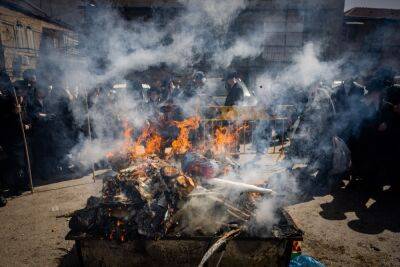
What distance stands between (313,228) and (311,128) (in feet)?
8.87

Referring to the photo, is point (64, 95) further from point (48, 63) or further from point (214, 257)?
point (48, 63)

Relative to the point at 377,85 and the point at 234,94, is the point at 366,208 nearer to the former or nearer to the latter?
the point at 377,85

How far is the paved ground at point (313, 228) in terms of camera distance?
14.8 ft

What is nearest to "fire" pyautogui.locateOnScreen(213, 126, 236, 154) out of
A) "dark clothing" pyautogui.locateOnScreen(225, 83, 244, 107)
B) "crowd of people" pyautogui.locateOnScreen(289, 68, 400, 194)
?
"dark clothing" pyautogui.locateOnScreen(225, 83, 244, 107)

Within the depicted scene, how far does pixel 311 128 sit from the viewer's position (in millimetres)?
7117

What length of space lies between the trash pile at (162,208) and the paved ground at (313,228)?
3.66 feet

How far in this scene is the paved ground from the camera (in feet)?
14.8

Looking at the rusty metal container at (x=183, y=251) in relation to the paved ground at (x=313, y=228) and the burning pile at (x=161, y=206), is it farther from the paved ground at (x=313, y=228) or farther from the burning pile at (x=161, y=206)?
the paved ground at (x=313, y=228)

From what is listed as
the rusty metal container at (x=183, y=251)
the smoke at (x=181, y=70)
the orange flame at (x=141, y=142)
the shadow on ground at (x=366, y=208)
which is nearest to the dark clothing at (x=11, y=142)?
the smoke at (x=181, y=70)

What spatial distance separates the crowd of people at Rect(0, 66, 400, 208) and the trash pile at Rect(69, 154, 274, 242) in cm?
345

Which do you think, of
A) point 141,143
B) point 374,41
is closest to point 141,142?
point 141,143

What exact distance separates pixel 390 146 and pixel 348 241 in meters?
3.16

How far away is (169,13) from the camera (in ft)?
65.6

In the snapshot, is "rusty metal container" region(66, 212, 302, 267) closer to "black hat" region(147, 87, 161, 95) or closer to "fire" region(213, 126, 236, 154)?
"fire" region(213, 126, 236, 154)
